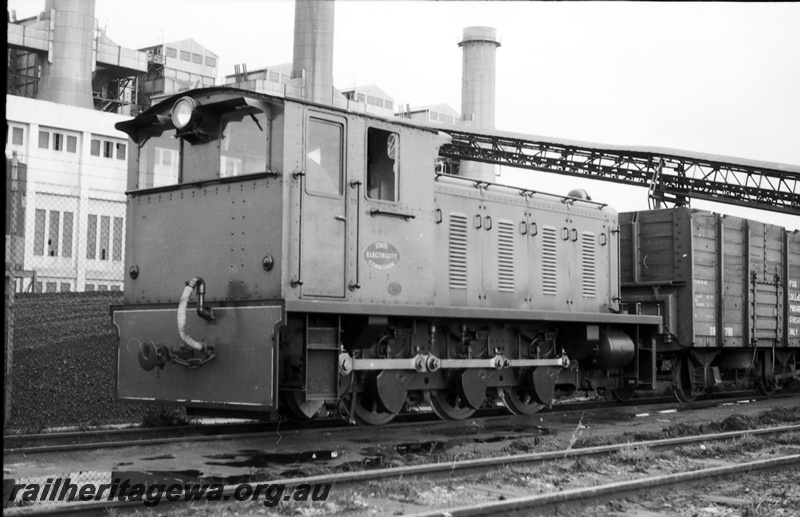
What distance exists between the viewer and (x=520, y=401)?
1243 cm

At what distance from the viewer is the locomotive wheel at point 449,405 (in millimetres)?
11180

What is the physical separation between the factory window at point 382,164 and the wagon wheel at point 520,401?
12.5 feet

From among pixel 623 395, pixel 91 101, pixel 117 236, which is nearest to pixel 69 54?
pixel 91 101

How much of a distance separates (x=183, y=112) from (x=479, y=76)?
67.8 m

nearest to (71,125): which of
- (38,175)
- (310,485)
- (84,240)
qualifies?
(38,175)

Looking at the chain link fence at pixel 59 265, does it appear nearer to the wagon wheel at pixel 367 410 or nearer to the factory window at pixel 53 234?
the factory window at pixel 53 234

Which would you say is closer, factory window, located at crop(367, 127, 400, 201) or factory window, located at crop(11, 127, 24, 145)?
factory window, located at crop(367, 127, 400, 201)

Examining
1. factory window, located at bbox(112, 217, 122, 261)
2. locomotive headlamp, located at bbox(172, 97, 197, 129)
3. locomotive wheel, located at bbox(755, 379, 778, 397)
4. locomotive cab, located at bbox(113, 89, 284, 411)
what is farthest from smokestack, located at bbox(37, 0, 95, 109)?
locomotive headlamp, located at bbox(172, 97, 197, 129)

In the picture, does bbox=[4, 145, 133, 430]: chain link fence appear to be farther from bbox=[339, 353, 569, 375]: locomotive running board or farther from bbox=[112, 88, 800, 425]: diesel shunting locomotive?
bbox=[339, 353, 569, 375]: locomotive running board

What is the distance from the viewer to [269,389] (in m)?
8.29

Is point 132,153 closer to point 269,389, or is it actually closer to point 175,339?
point 175,339

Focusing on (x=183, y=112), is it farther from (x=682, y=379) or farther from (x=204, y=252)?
(x=682, y=379)

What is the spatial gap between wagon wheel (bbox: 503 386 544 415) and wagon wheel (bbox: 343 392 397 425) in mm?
2466

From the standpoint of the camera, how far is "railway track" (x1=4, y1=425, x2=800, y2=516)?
5.77 metres
